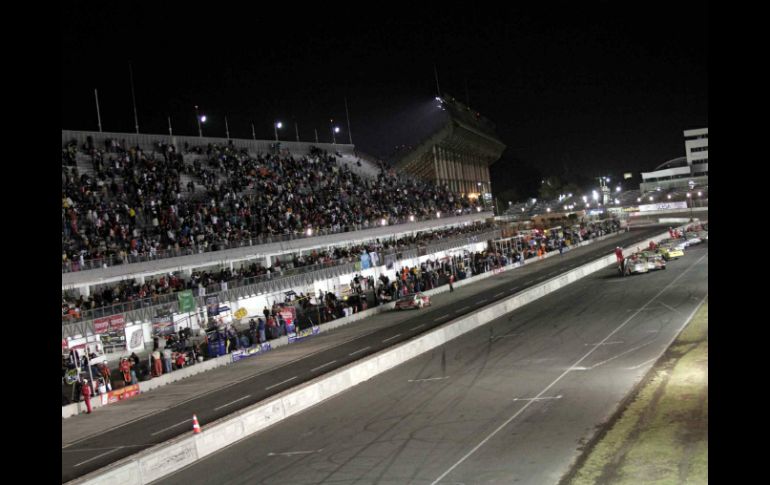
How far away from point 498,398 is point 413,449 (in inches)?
201

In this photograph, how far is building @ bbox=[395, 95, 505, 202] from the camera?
107 m

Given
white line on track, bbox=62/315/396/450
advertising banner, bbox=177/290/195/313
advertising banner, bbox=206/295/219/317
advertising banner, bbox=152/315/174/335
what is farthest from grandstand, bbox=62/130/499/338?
white line on track, bbox=62/315/396/450

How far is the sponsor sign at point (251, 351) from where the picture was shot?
34.2 metres

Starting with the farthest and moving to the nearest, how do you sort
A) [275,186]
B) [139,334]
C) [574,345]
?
1. [275,186]
2. [139,334]
3. [574,345]

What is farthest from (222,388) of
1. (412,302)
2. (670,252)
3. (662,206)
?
(662,206)

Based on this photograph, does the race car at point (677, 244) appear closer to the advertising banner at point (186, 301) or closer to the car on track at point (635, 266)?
the car on track at point (635, 266)

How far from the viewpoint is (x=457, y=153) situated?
117438mm

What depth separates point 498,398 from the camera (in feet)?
68.1

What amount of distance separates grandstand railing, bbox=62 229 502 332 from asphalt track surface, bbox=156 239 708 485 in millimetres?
12297

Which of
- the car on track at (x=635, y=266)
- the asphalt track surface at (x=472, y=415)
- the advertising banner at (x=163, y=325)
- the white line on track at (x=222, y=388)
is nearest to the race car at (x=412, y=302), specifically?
the white line on track at (x=222, y=388)

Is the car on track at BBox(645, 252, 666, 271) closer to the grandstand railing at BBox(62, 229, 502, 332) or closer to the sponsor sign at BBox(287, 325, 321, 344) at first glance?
the grandstand railing at BBox(62, 229, 502, 332)

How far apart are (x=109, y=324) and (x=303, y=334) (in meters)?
11.1
